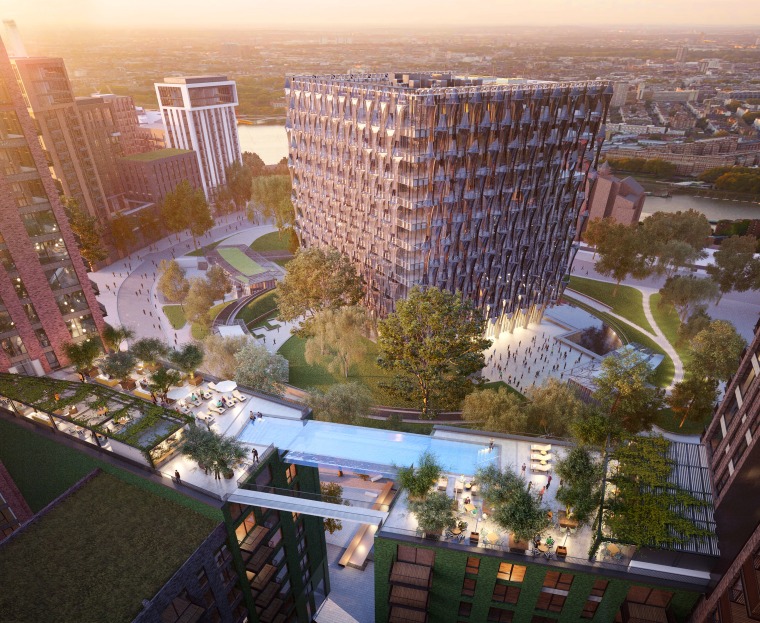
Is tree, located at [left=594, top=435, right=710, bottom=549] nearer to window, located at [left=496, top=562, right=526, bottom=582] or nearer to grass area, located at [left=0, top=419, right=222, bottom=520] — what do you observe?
window, located at [left=496, top=562, right=526, bottom=582]

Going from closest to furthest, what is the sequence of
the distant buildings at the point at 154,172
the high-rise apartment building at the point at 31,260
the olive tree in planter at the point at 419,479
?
the olive tree in planter at the point at 419,479 < the high-rise apartment building at the point at 31,260 < the distant buildings at the point at 154,172

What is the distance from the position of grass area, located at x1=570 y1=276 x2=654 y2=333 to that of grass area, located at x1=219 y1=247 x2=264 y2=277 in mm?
62024

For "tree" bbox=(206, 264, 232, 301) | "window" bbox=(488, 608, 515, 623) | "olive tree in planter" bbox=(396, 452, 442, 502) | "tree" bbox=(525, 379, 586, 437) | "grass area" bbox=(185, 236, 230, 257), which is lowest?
"grass area" bbox=(185, 236, 230, 257)

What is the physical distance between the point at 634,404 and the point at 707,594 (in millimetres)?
24061

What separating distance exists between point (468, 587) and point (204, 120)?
5182 inches

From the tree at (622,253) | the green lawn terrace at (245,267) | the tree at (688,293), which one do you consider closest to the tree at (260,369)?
the green lawn terrace at (245,267)

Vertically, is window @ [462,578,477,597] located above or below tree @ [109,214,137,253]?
above

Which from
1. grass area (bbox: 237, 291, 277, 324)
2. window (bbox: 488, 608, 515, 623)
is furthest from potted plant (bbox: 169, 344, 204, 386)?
grass area (bbox: 237, 291, 277, 324)

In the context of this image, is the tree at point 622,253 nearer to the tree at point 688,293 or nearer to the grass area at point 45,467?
the tree at point 688,293

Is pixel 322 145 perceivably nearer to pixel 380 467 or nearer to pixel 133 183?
pixel 380 467

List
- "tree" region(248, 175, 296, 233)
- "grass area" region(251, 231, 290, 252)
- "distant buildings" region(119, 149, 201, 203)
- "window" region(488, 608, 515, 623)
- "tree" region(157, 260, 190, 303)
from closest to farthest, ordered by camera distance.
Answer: "window" region(488, 608, 515, 623), "tree" region(157, 260, 190, 303), "tree" region(248, 175, 296, 233), "grass area" region(251, 231, 290, 252), "distant buildings" region(119, 149, 201, 203)

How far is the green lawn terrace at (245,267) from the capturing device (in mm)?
82375

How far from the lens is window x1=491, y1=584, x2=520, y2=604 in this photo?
2291cm

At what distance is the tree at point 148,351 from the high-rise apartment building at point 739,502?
38190 mm
